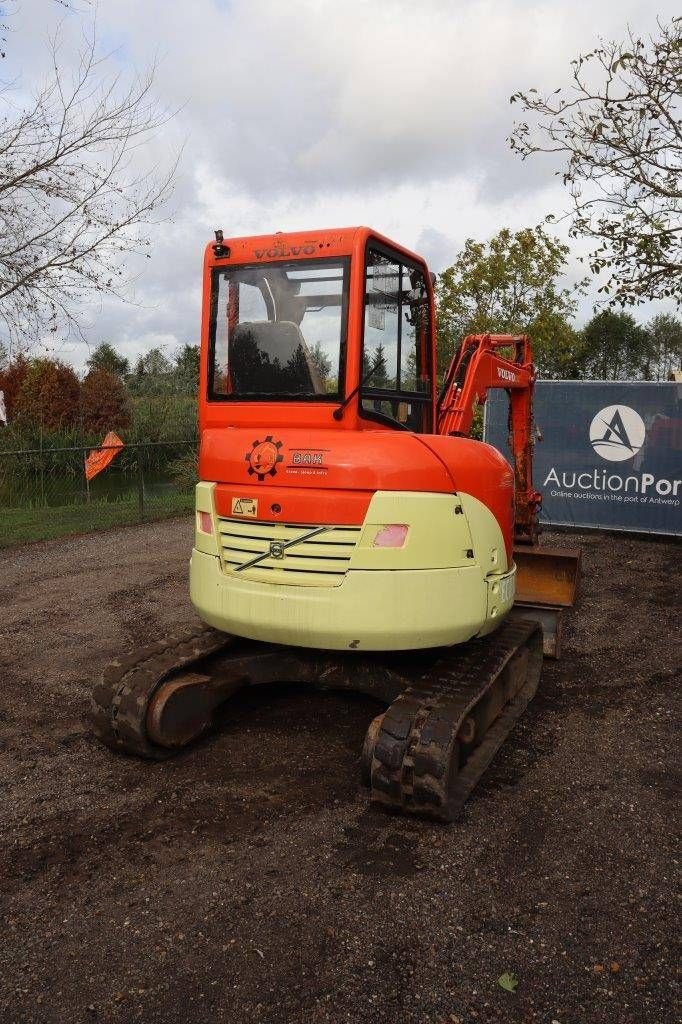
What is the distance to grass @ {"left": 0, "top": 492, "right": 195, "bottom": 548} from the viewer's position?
13.5 meters

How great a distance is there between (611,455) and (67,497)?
1022 centimetres

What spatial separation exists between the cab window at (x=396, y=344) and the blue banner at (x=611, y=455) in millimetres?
8383

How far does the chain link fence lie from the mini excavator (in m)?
9.09

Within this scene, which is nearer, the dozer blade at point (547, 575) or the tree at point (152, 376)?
the dozer blade at point (547, 575)

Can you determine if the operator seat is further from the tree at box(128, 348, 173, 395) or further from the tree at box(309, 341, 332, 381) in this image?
the tree at box(128, 348, 173, 395)

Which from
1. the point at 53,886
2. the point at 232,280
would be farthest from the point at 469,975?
the point at 232,280

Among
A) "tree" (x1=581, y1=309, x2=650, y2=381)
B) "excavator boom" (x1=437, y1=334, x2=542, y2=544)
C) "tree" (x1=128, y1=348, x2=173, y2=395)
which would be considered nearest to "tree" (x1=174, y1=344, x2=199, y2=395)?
"tree" (x1=128, y1=348, x2=173, y2=395)

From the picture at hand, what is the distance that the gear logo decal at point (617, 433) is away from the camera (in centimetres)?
1270

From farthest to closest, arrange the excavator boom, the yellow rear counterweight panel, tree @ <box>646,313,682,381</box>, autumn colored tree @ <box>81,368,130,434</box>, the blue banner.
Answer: tree @ <box>646,313,682,381</box> < autumn colored tree @ <box>81,368,130,434</box> < the blue banner < the excavator boom < the yellow rear counterweight panel

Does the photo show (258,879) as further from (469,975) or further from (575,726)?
(575,726)

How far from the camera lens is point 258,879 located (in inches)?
147

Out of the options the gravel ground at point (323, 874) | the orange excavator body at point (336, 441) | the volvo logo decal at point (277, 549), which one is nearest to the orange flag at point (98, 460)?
the gravel ground at point (323, 874)

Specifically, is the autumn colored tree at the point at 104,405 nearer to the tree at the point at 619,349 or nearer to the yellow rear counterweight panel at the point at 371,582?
the yellow rear counterweight panel at the point at 371,582

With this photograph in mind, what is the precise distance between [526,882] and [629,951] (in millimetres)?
564
